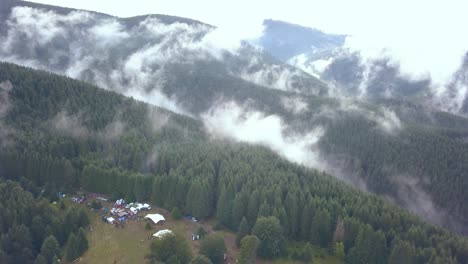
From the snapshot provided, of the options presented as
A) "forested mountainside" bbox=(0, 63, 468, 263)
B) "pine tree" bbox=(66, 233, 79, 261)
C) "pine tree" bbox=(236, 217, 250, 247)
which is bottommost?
"pine tree" bbox=(66, 233, 79, 261)

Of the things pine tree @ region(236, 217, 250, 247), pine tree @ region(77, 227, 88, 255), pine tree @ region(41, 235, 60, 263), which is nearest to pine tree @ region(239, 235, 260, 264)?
pine tree @ region(236, 217, 250, 247)

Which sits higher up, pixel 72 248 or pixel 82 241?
pixel 82 241

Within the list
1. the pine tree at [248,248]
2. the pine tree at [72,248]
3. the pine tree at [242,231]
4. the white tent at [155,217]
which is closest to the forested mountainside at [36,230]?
Answer: the pine tree at [72,248]

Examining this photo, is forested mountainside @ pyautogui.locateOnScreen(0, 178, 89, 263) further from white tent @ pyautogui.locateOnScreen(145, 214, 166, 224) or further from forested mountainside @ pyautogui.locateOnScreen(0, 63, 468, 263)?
white tent @ pyautogui.locateOnScreen(145, 214, 166, 224)

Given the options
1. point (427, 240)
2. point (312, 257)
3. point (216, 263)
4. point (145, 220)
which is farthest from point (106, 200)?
point (427, 240)

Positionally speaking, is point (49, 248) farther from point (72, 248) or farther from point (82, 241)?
point (82, 241)

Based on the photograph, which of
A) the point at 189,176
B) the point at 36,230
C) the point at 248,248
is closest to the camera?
the point at 248,248

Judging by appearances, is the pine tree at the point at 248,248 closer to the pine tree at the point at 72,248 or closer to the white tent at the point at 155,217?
the white tent at the point at 155,217

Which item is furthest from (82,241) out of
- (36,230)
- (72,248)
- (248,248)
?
(248,248)
